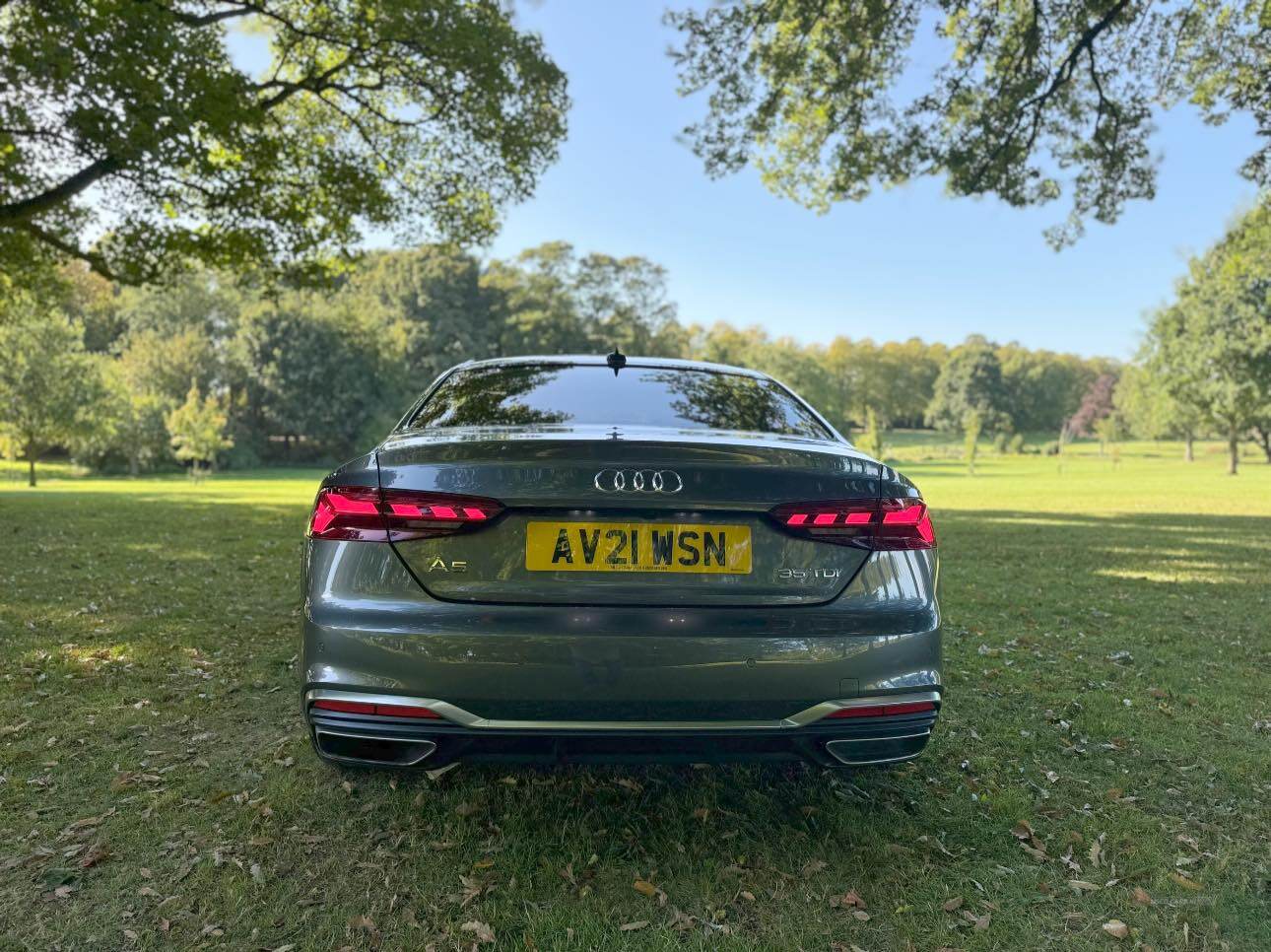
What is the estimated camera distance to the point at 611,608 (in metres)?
2.13

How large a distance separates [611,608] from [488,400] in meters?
1.26

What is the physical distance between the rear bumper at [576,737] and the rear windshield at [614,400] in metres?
1.02

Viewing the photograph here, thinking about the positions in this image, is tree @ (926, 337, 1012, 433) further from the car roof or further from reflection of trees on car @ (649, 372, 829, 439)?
reflection of trees on car @ (649, 372, 829, 439)

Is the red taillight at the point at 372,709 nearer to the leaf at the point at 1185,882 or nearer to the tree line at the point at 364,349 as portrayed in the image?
the leaf at the point at 1185,882

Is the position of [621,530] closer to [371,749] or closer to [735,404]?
[371,749]

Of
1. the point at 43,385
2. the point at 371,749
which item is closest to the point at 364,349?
the point at 43,385

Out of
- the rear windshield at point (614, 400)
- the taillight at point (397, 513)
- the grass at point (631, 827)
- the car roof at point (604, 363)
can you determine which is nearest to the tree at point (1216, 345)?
the grass at point (631, 827)

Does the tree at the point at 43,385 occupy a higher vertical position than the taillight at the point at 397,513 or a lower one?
higher

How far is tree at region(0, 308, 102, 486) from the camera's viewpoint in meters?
26.7

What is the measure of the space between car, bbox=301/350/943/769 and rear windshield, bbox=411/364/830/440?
492mm

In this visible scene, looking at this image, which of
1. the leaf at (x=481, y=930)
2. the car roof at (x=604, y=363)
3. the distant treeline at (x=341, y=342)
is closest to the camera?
the leaf at (x=481, y=930)

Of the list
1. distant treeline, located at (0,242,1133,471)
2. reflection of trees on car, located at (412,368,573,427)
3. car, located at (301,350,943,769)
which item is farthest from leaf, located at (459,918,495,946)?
distant treeline, located at (0,242,1133,471)

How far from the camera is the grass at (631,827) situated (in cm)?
219

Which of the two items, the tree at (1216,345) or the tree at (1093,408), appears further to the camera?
the tree at (1093,408)
